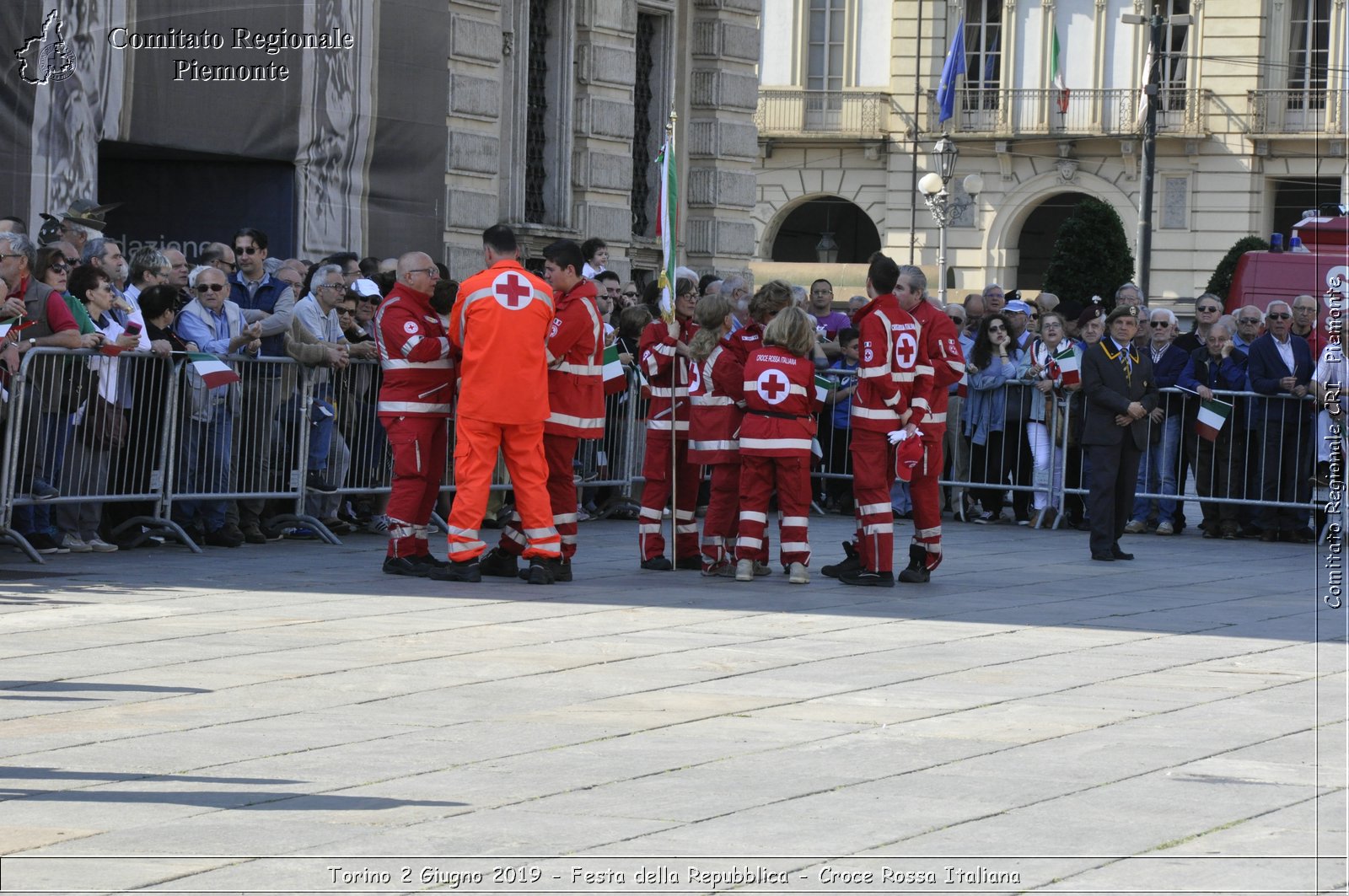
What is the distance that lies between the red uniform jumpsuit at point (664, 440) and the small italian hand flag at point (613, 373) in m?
0.74

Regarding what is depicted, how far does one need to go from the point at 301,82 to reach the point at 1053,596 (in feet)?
29.7

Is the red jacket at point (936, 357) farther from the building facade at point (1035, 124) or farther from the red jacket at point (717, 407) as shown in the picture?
the building facade at point (1035, 124)

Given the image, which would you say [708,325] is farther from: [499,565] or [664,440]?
[499,565]

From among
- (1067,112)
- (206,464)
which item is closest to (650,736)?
(206,464)

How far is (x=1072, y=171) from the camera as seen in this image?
49562mm

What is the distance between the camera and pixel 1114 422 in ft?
48.0

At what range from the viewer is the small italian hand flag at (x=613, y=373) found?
1416cm

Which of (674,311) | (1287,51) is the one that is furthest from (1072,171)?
(674,311)

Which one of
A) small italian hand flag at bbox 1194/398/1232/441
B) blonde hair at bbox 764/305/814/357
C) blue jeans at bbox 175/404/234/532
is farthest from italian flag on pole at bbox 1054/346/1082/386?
blue jeans at bbox 175/404/234/532

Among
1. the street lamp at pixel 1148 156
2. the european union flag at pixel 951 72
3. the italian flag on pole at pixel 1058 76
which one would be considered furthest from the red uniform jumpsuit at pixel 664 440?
the italian flag on pole at pixel 1058 76

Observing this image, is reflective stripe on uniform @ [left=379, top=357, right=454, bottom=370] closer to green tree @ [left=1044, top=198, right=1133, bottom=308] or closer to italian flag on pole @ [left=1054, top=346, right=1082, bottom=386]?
italian flag on pole @ [left=1054, top=346, right=1082, bottom=386]

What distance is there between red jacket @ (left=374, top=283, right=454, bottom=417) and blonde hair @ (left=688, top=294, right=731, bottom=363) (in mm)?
1424

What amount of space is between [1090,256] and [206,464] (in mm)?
30939

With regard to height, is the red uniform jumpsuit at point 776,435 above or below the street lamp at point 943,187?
below
